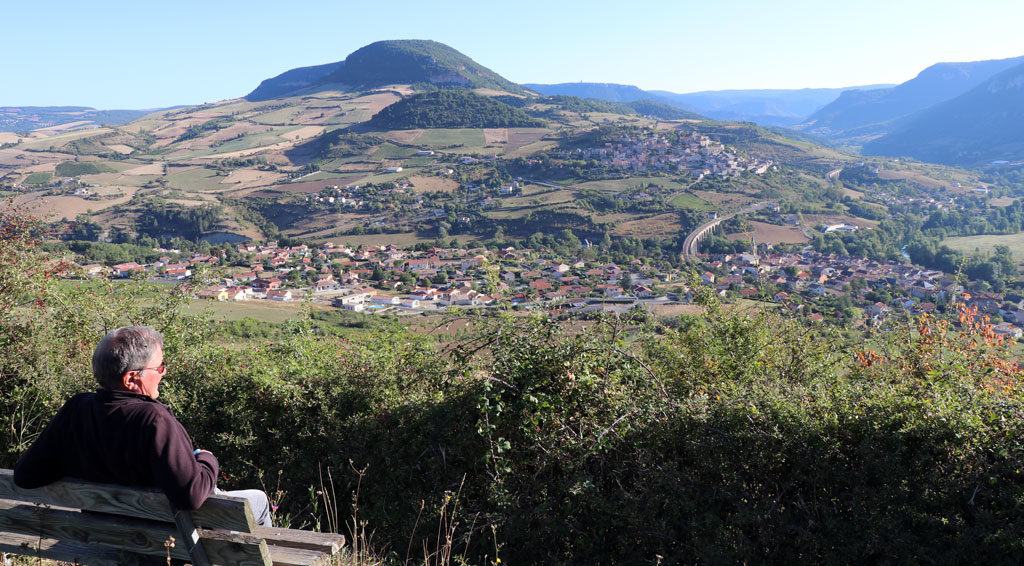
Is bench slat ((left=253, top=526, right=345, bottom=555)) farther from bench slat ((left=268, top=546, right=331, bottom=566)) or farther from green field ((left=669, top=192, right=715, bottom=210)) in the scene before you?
green field ((left=669, top=192, right=715, bottom=210))

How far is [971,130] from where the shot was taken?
131 m

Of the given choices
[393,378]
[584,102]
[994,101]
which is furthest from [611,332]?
[994,101]

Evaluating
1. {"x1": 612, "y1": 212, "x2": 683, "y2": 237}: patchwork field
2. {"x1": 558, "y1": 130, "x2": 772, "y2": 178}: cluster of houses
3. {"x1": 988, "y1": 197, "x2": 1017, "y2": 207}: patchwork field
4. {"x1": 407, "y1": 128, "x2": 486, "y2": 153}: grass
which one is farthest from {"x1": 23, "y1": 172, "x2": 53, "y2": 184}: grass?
{"x1": 988, "y1": 197, "x2": 1017, "y2": 207}: patchwork field

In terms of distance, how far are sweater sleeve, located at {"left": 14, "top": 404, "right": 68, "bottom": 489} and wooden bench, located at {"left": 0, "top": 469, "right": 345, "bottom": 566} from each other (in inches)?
1.8

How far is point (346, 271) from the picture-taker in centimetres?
4212

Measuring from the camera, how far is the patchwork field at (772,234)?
49.4 meters

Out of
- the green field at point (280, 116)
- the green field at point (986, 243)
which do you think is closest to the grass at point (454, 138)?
the green field at point (280, 116)

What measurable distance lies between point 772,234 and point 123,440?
189ft

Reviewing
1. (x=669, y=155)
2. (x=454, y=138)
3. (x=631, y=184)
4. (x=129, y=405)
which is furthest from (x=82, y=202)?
(x=669, y=155)

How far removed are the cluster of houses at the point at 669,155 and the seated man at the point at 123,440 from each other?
8648 centimetres

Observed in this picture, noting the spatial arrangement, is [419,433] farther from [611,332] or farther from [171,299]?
[171,299]

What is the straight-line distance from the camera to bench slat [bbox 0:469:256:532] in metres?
1.87

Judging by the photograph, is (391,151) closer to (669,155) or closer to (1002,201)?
(669,155)

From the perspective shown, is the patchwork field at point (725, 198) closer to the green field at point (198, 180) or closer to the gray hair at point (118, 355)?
the gray hair at point (118, 355)
